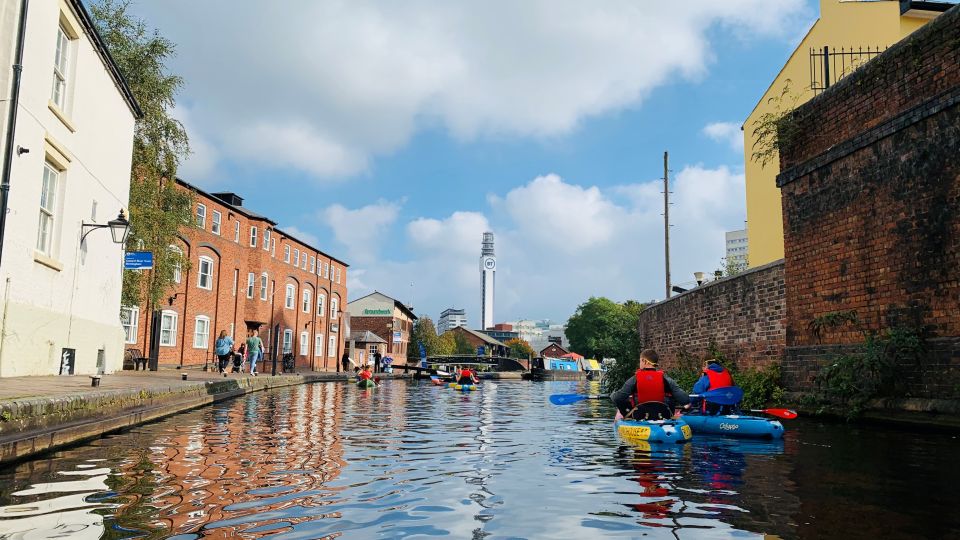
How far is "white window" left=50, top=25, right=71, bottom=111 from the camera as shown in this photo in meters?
12.9

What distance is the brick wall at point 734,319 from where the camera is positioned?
14.2m

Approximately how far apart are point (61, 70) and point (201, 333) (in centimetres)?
2250

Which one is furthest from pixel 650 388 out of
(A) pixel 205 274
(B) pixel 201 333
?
(A) pixel 205 274

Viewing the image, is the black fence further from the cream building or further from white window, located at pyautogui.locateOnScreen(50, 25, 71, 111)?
white window, located at pyautogui.locateOnScreen(50, 25, 71, 111)

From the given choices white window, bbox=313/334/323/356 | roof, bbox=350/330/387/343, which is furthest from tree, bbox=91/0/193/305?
roof, bbox=350/330/387/343

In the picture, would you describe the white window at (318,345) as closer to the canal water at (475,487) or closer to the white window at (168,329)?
the white window at (168,329)

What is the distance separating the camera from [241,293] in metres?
37.9

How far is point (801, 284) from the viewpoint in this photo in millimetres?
12938

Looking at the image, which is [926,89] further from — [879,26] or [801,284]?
[879,26]

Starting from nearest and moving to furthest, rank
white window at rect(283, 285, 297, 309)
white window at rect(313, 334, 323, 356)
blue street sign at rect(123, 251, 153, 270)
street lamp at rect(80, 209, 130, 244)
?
street lamp at rect(80, 209, 130, 244)
blue street sign at rect(123, 251, 153, 270)
white window at rect(283, 285, 297, 309)
white window at rect(313, 334, 323, 356)

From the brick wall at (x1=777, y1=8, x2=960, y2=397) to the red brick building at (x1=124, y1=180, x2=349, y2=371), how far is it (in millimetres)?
18743

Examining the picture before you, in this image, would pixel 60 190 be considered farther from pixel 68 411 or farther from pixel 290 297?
pixel 290 297

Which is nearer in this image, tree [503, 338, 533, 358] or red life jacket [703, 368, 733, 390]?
red life jacket [703, 368, 733, 390]

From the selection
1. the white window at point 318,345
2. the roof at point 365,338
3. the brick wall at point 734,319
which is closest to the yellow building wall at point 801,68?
the brick wall at point 734,319
